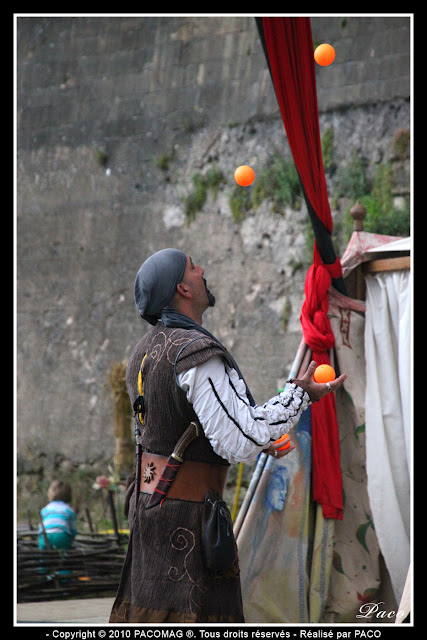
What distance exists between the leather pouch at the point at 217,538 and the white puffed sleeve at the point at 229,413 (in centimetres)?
17

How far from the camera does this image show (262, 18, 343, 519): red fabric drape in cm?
323

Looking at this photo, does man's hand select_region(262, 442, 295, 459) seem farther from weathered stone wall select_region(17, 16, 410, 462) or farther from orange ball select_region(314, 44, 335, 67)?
weathered stone wall select_region(17, 16, 410, 462)

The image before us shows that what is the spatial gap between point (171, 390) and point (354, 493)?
5.14 ft

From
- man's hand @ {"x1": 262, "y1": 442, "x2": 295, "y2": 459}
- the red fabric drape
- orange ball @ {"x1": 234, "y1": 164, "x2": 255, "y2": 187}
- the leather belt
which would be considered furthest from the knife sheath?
orange ball @ {"x1": 234, "y1": 164, "x2": 255, "y2": 187}

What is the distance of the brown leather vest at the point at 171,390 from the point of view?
2445 mm

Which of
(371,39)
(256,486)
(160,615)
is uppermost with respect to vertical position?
(371,39)

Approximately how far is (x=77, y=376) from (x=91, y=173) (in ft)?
6.25

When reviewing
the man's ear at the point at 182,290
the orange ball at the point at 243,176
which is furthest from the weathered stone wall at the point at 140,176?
the man's ear at the point at 182,290

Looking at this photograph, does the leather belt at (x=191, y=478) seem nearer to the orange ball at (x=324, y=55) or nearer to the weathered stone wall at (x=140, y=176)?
the orange ball at (x=324, y=55)

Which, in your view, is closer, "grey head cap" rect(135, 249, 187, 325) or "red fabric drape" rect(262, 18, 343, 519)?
"grey head cap" rect(135, 249, 187, 325)

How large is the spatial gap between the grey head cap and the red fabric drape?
104cm
